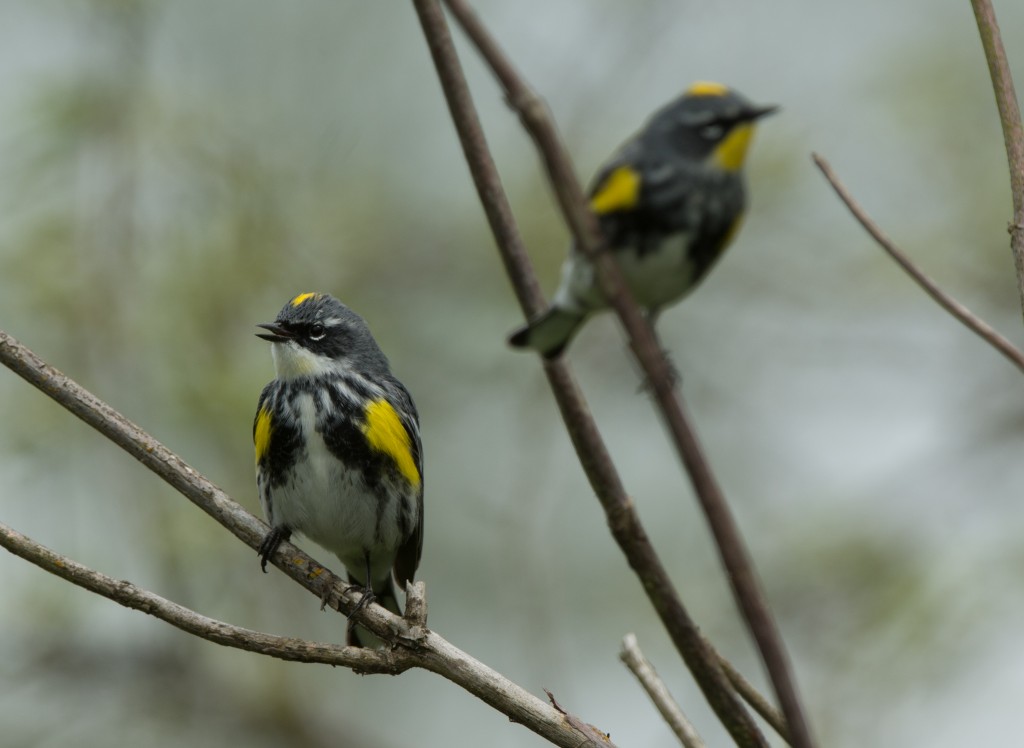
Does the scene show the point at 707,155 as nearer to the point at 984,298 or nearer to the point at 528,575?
the point at 528,575

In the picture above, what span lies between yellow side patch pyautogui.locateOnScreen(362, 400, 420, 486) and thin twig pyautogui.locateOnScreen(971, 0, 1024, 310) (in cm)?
289

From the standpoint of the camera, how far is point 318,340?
16.9ft

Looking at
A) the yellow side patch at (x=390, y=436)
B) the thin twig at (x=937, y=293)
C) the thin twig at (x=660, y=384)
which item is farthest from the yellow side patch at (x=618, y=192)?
the yellow side patch at (x=390, y=436)

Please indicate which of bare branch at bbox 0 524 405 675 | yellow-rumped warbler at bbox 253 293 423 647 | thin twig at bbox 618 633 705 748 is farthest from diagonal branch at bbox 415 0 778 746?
yellow-rumped warbler at bbox 253 293 423 647

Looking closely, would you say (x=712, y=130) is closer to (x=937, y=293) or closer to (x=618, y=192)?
(x=618, y=192)

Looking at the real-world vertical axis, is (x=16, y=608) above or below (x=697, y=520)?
below

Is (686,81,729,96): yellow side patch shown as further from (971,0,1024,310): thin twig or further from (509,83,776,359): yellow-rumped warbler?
(971,0,1024,310): thin twig

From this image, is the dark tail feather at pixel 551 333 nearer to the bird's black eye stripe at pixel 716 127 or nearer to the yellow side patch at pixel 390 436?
the bird's black eye stripe at pixel 716 127

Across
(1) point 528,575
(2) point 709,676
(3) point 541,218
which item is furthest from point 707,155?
(3) point 541,218

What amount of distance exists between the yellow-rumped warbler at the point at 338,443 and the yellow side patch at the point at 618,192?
235 centimetres

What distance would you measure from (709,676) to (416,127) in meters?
9.23

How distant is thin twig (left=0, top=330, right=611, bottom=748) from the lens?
9.90 ft

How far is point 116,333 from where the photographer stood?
8.62 meters

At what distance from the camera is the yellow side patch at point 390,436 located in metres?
4.97
